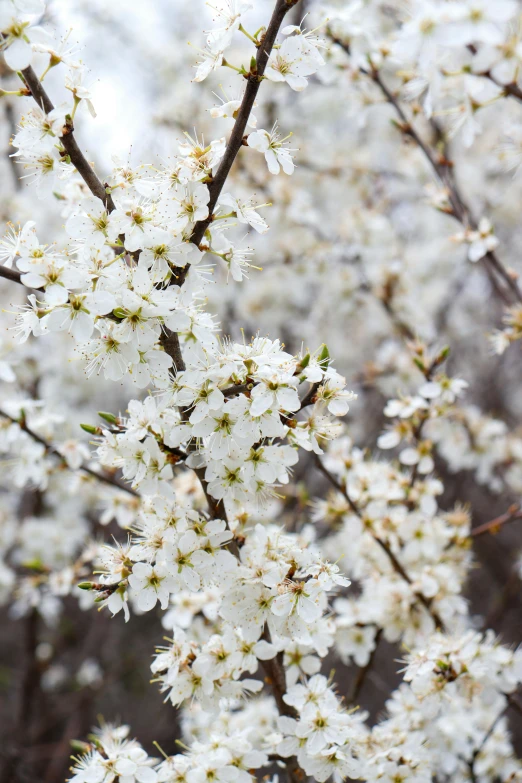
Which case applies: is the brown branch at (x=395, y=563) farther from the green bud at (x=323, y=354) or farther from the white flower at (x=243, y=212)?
the white flower at (x=243, y=212)

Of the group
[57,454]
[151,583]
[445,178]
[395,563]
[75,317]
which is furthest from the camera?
[445,178]

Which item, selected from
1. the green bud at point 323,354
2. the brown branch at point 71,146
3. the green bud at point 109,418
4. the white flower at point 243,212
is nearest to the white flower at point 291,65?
the white flower at point 243,212

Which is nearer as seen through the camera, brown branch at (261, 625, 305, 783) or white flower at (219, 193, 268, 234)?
white flower at (219, 193, 268, 234)

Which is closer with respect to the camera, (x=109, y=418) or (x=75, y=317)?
(x=75, y=317)

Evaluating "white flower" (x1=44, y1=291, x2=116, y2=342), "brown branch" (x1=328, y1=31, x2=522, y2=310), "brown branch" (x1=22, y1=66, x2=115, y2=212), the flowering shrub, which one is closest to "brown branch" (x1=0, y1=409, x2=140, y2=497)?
the flowering shrub

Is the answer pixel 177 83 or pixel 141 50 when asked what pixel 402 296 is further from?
pixel 141 50

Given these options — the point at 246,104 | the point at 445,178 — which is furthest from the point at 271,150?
the point at 445,178

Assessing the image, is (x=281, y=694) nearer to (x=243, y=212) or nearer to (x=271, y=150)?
(x=243, y=212)

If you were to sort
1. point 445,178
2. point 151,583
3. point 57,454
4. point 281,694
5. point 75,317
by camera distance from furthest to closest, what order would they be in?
1. point 445,178
2. point 57,454
3. point 281,694
4. point 151,583
5. point 75,317

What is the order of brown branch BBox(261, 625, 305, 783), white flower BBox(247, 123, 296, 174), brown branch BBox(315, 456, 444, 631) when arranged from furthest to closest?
brown branch BBox(315, 456, 444, 631) → brown branch BBox(261, 625, 305, 783) → white flower BBox(247, 123, 296, 174)

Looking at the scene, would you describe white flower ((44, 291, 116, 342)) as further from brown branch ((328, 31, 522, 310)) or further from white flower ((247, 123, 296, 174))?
brown branch ((328, 31, 522, 310))

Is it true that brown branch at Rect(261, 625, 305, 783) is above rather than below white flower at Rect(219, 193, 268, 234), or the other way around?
below
